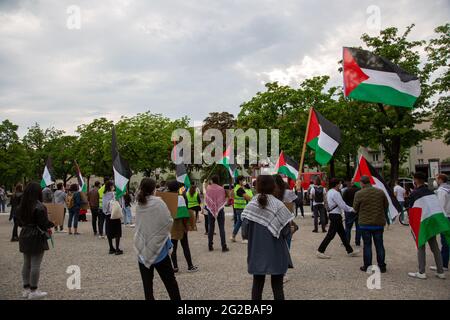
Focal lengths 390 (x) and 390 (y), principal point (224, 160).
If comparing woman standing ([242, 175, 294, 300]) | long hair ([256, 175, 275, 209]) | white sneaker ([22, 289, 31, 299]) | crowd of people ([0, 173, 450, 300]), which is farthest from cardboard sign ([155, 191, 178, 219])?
white sneaker ([22, 289, 31, 299])

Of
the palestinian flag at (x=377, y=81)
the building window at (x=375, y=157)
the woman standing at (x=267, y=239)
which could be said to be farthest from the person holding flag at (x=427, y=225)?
the building window at (x=375, y=157)

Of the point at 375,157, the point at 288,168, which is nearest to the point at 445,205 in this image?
the point at 288,168

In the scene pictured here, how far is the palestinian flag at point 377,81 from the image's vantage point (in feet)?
24.2

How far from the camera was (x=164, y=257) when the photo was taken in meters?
5.11

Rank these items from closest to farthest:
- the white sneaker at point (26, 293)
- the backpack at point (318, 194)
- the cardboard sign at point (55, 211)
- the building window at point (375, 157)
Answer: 1. the white sneaker at point (26, 293)
2. the cardboard sign at point (55, 211)
3. the backpack at point (318, 194)
4. the building window at point (375, 157)

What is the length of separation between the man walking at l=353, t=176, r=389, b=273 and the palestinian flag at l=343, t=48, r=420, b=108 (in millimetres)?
1891

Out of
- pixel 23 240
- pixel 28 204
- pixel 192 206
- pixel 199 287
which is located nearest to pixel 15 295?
pixel 23 240

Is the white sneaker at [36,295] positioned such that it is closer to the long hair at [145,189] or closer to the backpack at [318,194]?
the long hair at [145,189]

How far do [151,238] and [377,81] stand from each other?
17.7 ft

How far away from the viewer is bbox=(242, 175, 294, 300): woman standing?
4711mm

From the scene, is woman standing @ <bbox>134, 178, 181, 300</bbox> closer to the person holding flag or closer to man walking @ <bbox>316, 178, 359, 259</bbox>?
the person holding flag

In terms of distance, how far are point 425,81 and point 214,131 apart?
3355 cm

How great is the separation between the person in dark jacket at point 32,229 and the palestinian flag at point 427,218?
6617mm
